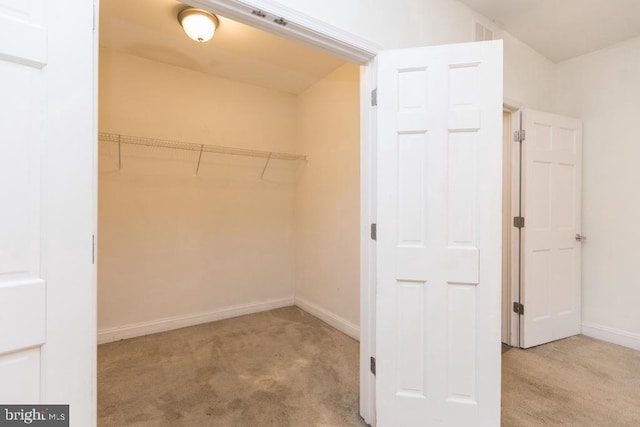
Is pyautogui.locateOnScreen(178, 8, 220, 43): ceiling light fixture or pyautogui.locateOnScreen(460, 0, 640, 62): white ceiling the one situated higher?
pyautogui.locateOnScreen(460, 0, 640, 62): white ceiling

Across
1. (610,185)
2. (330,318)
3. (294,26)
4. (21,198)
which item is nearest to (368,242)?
(294,26)

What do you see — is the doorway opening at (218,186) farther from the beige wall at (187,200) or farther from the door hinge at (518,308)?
the door hinge at (518,308)

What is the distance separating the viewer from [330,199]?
3.31 meters

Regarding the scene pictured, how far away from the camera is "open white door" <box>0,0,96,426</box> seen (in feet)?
2.90

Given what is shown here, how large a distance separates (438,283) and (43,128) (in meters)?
1.76

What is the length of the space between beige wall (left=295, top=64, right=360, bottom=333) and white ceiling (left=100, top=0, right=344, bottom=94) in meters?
0.33

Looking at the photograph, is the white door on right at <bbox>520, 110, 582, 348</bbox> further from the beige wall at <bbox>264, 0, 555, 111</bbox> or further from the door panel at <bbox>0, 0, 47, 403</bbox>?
the door panel at <bbox>0, 0, 47, 403</bbox>

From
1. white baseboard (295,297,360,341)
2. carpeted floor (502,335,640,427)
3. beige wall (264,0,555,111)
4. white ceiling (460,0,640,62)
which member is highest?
white ceiling (460,0,640,62)

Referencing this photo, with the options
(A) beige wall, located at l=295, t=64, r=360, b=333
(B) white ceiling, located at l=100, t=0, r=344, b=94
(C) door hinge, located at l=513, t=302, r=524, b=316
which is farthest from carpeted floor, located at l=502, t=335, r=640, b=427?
(B) white ceiling, located at l=100, t=0, r=344, b=94

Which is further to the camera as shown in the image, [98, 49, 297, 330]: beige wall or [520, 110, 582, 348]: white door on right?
[98, 49, 297, 330]: beige wall

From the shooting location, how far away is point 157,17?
230cm

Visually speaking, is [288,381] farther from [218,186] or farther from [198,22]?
[198,22]

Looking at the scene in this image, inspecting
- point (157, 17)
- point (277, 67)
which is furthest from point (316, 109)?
point (157, 17)

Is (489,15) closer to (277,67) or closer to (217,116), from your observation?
(277,67)
